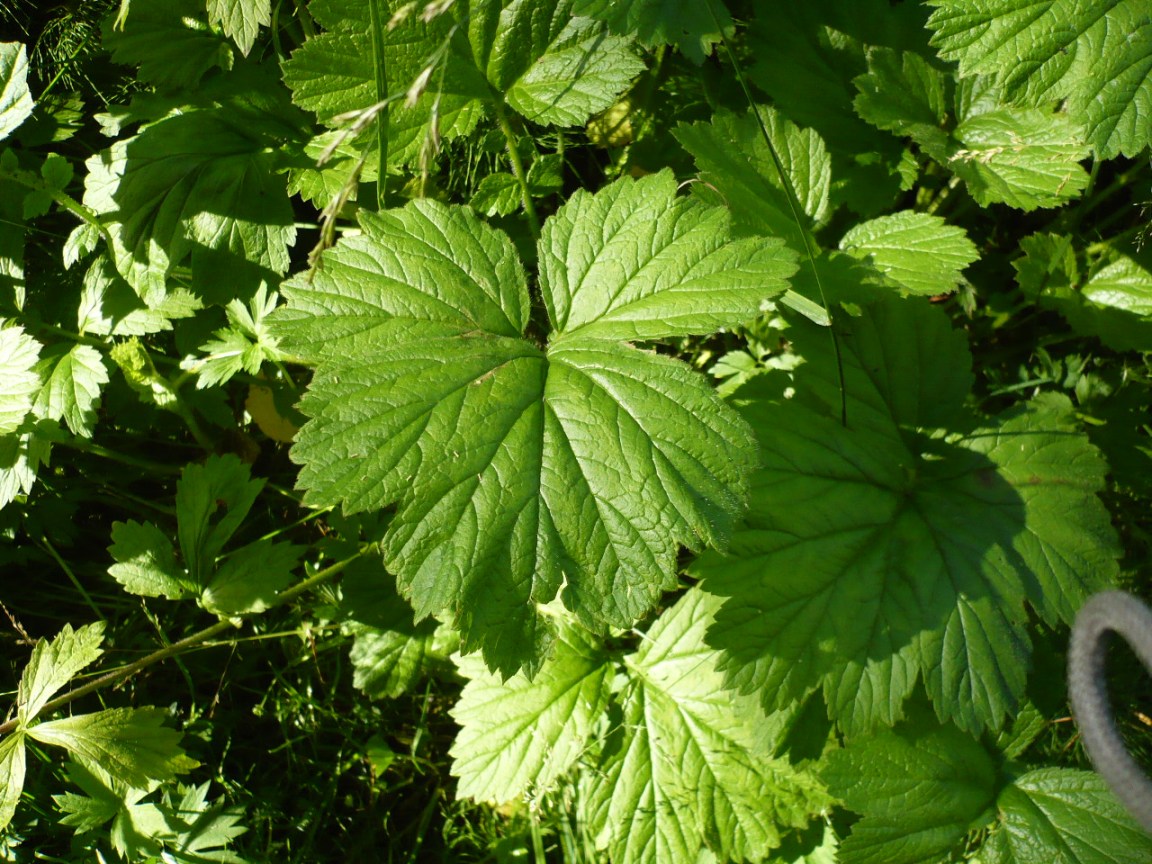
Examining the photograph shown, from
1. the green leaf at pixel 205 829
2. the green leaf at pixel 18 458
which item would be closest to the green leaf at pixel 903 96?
the green leaf at pixel 18 458

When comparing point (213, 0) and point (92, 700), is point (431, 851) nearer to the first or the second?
point (92, 700)

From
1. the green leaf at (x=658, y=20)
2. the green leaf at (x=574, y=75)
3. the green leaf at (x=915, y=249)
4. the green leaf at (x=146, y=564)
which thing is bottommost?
the green leaf at (x=146, y=564)

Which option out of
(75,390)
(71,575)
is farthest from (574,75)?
(71,575)

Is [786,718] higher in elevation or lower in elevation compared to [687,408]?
lower

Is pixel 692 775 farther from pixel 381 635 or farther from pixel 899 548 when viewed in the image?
pixel 381 635

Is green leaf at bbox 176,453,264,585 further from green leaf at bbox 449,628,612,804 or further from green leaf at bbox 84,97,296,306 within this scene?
green leaf at bbox 449,628,612,804

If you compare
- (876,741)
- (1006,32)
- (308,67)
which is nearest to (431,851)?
(876,741)

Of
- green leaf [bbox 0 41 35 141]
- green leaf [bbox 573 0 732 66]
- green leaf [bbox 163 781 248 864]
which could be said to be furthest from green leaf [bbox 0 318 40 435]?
green leaf [bbox 573 0 732 66]

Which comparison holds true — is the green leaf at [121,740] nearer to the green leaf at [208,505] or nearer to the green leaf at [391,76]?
the green leaf at [208,505]
